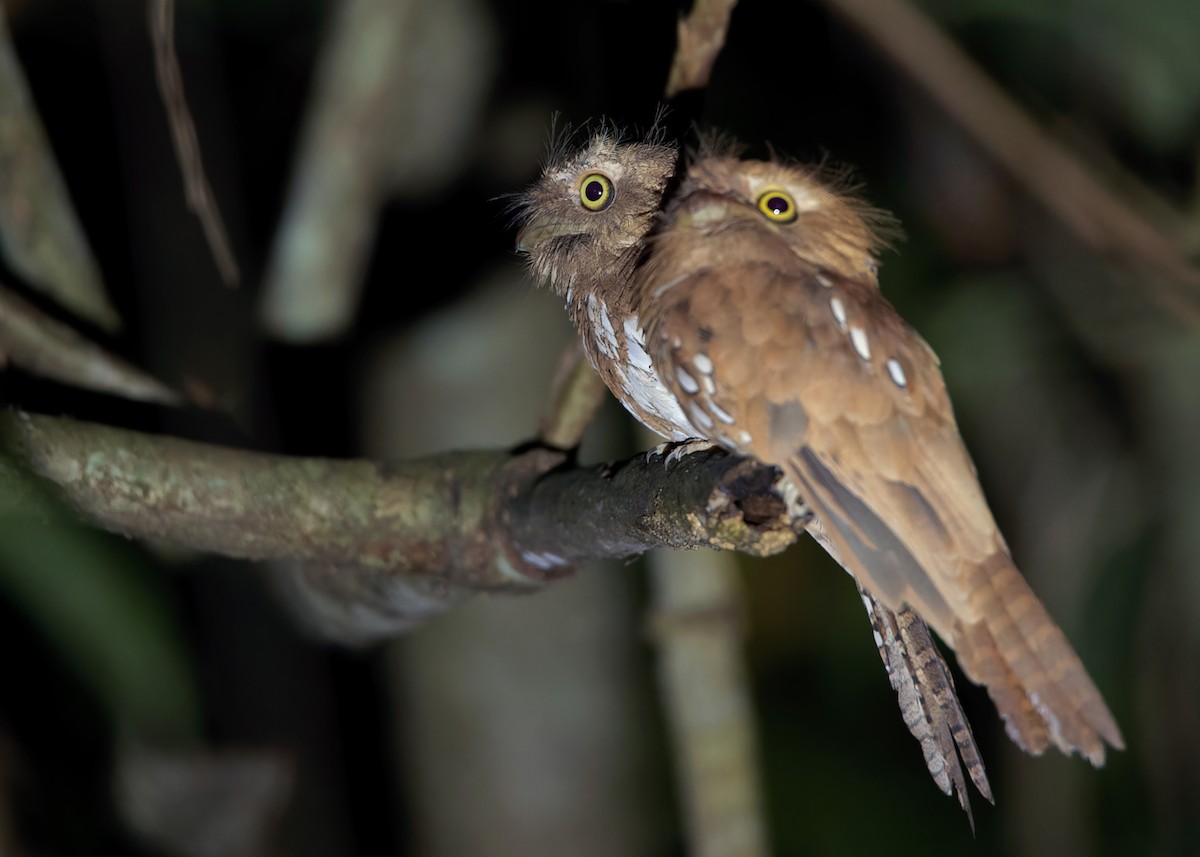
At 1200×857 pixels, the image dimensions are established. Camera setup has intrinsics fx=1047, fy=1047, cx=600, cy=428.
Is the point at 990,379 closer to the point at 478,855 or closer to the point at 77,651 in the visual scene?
the point at 478,855

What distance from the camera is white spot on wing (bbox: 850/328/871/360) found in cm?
126

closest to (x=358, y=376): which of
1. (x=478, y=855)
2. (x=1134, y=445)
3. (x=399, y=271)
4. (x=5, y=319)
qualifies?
(x=399, y=271)

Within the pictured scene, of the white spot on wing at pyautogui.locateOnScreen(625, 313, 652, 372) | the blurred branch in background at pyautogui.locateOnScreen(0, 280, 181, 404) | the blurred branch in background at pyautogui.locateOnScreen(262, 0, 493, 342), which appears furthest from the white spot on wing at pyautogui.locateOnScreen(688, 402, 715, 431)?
the blurred branch in background at pyautogui.locateOnScreen(262, 0, 493, 342)

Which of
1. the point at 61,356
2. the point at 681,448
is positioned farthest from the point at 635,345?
the point at 61,356

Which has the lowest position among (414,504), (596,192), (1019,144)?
(414,504)

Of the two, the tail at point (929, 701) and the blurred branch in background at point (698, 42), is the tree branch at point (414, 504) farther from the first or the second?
the blurred branch in background at point (698, 42)

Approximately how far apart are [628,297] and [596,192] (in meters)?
0.31

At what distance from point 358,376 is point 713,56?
4.91 feet

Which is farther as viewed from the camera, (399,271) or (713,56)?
(399,271)

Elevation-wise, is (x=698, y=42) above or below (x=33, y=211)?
below

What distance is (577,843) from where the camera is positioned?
112 inches

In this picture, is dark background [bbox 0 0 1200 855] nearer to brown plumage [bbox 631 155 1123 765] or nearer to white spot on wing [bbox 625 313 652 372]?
white spot on wing [bbox 625 313 652 372]

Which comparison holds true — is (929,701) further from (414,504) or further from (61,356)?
(61,356)

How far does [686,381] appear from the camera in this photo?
1.30m
